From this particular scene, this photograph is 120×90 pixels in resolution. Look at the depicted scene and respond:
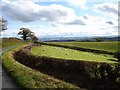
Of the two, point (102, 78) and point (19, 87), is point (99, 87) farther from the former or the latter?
point (19, 87)

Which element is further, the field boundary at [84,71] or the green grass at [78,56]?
the green grass at [78,56]

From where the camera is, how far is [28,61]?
34375 millimetres

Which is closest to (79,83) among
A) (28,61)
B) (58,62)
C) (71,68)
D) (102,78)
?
(102,78)

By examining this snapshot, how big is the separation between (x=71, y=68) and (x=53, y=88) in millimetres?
10323

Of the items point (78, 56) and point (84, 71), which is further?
point (78, 56)

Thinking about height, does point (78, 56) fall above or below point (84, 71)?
above

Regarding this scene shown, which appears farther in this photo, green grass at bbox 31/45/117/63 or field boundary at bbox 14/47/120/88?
green grass at bbox 31/45/117/63

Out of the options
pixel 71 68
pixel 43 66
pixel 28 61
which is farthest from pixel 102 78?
pixel 28 61

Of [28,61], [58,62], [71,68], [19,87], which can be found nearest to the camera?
[19,87]

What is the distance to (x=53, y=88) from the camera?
1609cm

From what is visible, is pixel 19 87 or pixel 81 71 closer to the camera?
pixel 19 87

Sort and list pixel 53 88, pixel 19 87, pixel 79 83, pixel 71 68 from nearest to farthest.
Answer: pixel 53 88
pixel 19 87
pixel 79 83
pixel 71 68

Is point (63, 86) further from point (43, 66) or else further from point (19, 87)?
point (43, 66)

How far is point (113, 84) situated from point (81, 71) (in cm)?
392
